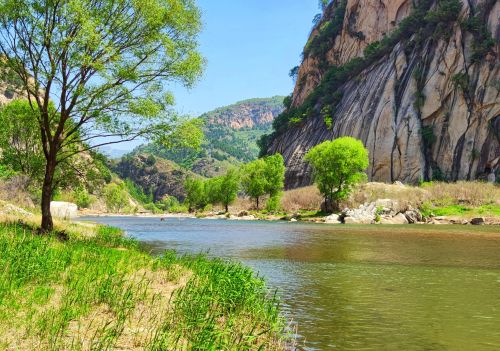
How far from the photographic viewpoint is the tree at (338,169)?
291ft

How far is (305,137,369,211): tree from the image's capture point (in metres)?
88.8

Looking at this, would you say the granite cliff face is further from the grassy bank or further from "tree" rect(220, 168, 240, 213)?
the grassy bank

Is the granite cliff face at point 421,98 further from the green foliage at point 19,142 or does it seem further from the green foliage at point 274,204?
the green foliage at point 19,142

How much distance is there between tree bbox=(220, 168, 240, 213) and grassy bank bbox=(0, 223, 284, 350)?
385ft

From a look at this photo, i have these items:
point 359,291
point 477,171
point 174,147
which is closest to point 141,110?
point 174,147

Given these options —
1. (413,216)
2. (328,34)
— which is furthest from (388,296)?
(328,34)

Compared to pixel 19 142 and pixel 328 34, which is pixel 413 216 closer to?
pixel 19 142

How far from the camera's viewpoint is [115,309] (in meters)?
10.6

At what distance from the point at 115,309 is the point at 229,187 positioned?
404ft

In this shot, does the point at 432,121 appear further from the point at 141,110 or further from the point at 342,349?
the point at 342,349

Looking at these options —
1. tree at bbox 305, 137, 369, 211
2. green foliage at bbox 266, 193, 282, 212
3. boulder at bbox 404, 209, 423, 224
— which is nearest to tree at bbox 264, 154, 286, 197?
green foliage at bbox 266, 193, 282, 212

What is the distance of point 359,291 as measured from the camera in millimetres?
16906

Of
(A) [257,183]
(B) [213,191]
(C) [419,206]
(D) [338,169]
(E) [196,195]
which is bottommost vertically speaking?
(C) [419,206]

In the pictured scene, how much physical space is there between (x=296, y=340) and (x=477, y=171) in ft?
303
